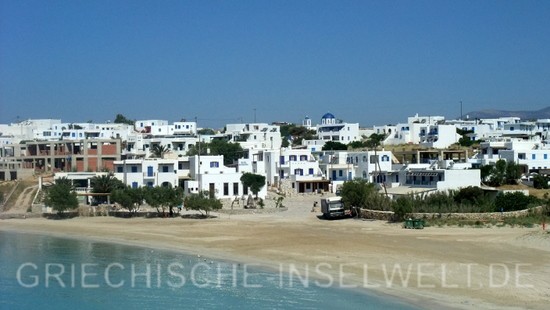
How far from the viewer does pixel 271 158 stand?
67.8 m

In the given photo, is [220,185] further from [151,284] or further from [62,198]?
[151,284]

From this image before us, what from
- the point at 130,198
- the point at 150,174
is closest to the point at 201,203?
the point at 130,198

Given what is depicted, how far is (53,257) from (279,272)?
1428 centimetres

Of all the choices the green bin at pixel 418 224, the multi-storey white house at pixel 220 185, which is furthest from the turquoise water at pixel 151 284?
the multi-storey white house at pixel 220 185

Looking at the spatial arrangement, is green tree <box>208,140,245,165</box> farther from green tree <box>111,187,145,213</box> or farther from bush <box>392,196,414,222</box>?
bush <box>392,196,414,222</box>

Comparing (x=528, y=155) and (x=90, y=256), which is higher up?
(x=528, y=155)

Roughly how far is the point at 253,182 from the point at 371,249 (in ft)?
76.2

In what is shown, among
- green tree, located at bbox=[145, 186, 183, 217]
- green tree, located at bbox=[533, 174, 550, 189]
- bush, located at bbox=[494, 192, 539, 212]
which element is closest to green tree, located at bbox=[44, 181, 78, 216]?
green tree, located at bbox=[145, 186, 183, 217]

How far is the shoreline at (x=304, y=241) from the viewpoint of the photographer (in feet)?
82.7

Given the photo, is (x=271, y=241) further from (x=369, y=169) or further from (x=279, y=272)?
(x=369, y=169)

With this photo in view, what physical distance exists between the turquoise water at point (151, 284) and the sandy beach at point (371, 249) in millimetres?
1310

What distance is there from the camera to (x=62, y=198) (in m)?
53.1

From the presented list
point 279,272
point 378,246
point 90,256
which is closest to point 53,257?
point 90,256

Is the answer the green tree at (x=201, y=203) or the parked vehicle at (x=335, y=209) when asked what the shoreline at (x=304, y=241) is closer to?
the green tree at (x=201, y=203)
